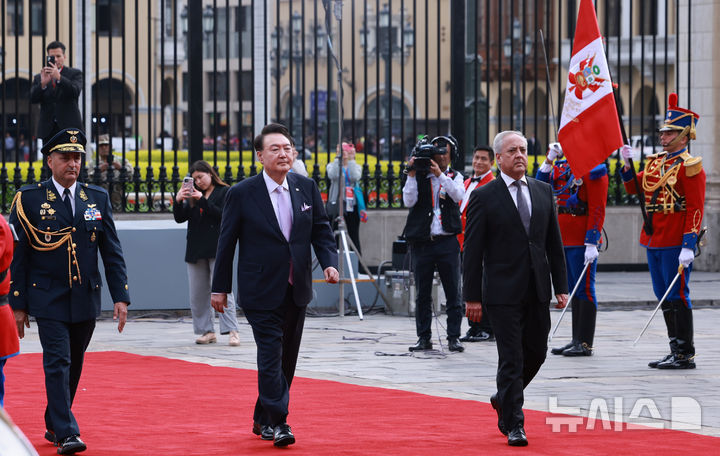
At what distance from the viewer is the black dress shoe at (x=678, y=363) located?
1015 cm

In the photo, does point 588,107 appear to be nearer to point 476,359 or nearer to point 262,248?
point 476,359

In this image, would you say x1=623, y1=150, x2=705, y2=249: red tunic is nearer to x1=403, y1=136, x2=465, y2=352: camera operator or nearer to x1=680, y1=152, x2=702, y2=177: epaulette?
x1=680, y1=152, x2=702, y2=177: epaulette

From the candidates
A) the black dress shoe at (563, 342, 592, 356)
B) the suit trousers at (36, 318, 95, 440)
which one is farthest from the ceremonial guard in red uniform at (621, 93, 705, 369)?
the suit trousers at (36, 318, 95, 440)

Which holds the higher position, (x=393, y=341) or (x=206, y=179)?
(x=206, y=179)

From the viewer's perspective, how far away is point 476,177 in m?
12.0

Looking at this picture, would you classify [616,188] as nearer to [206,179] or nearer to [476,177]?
[476,177]

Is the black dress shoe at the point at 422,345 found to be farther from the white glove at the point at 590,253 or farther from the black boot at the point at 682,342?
the black boot at the point at 682,342

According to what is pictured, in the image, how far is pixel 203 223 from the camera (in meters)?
12.1

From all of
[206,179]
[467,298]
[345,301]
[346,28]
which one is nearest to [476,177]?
[206,179]

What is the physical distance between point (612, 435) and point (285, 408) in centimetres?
174

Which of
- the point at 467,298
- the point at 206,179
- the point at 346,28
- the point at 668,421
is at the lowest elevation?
the point at 668,421

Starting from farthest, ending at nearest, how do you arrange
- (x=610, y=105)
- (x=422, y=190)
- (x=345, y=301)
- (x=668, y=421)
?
(x=345, y=301), (x=422, y=190), (x=610, y=105), (x=668, y=421)

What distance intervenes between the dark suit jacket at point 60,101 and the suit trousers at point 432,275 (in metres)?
4.40

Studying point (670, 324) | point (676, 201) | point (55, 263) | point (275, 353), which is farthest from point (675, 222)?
point (55, 263)
